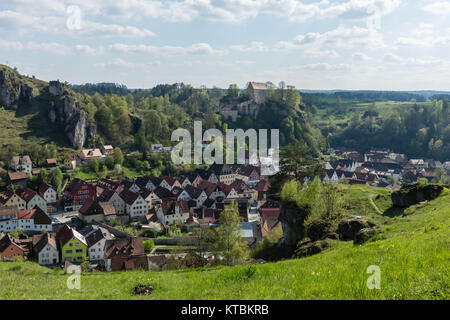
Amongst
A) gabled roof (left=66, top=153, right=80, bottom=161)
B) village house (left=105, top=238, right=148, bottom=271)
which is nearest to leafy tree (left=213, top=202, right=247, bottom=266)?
village house (left=105, top=238, right=148, bottom=271)

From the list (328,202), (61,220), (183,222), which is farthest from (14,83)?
(328,202)

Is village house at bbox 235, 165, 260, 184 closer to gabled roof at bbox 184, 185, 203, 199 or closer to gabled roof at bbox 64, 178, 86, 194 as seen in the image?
gabled roof at bbox 184, 185, 203, 199

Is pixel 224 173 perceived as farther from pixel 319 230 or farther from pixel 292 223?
pixel 319 230

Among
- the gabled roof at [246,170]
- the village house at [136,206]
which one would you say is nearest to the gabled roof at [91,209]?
the village house at [136,206]

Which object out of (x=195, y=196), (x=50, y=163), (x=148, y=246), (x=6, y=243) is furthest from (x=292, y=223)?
(x=50, y=163)

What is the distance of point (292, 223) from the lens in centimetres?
2727

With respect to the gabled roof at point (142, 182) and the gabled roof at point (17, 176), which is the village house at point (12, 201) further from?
the gabled roof at point (142, 182)

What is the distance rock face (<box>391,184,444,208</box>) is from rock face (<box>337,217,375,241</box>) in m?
10.5

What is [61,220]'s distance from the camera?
190ft

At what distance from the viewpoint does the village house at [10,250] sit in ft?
126

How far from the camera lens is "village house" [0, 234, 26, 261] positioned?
126 feet
